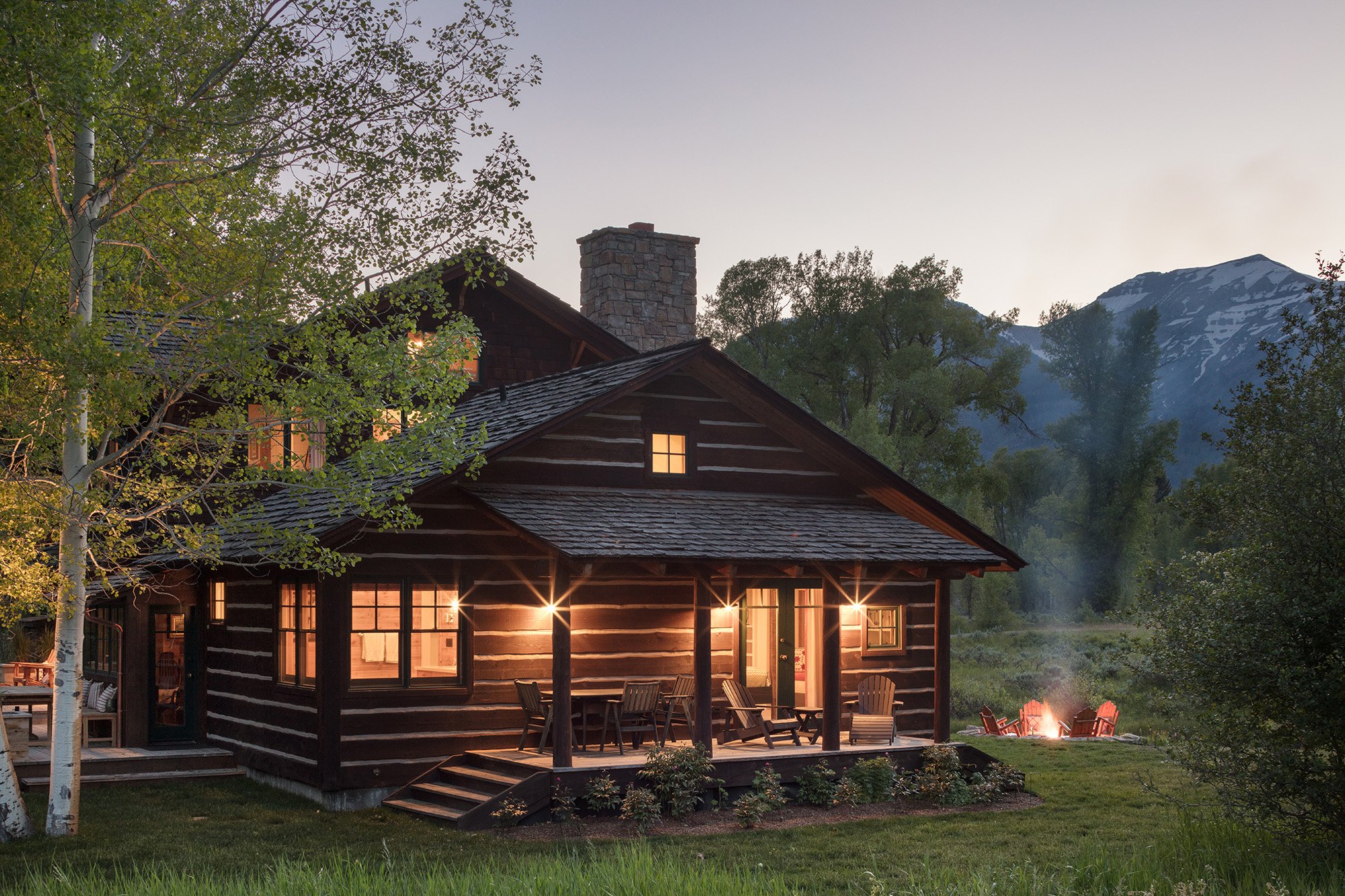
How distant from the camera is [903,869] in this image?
11312 millimetres

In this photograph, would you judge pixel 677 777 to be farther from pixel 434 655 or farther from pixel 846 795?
pixel 434 655

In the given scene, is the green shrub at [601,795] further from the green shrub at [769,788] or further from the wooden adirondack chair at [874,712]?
the wooden adirondack chair at [874,712]

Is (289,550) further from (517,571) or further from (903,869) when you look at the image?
(903,869)

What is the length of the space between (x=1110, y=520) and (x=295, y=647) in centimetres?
4268

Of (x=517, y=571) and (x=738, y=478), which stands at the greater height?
(x=738, y=478)

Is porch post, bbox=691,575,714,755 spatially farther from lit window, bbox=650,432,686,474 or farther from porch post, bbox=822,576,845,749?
lit window, bbox=650,432,686,474

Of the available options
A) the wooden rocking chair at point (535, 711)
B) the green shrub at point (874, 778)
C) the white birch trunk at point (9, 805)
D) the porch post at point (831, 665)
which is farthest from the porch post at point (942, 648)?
the white birch trunk at point (9, 805)

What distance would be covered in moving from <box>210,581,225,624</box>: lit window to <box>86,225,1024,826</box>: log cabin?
0.16 ft

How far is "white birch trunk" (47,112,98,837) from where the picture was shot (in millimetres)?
12188

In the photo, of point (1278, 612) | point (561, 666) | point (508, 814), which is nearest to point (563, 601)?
point (561, 666)

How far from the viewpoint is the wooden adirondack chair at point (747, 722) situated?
16.2 metres

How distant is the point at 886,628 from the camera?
62.7 feet

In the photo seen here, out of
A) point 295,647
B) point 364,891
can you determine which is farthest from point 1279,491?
point 295,647

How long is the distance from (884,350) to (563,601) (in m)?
32.3
